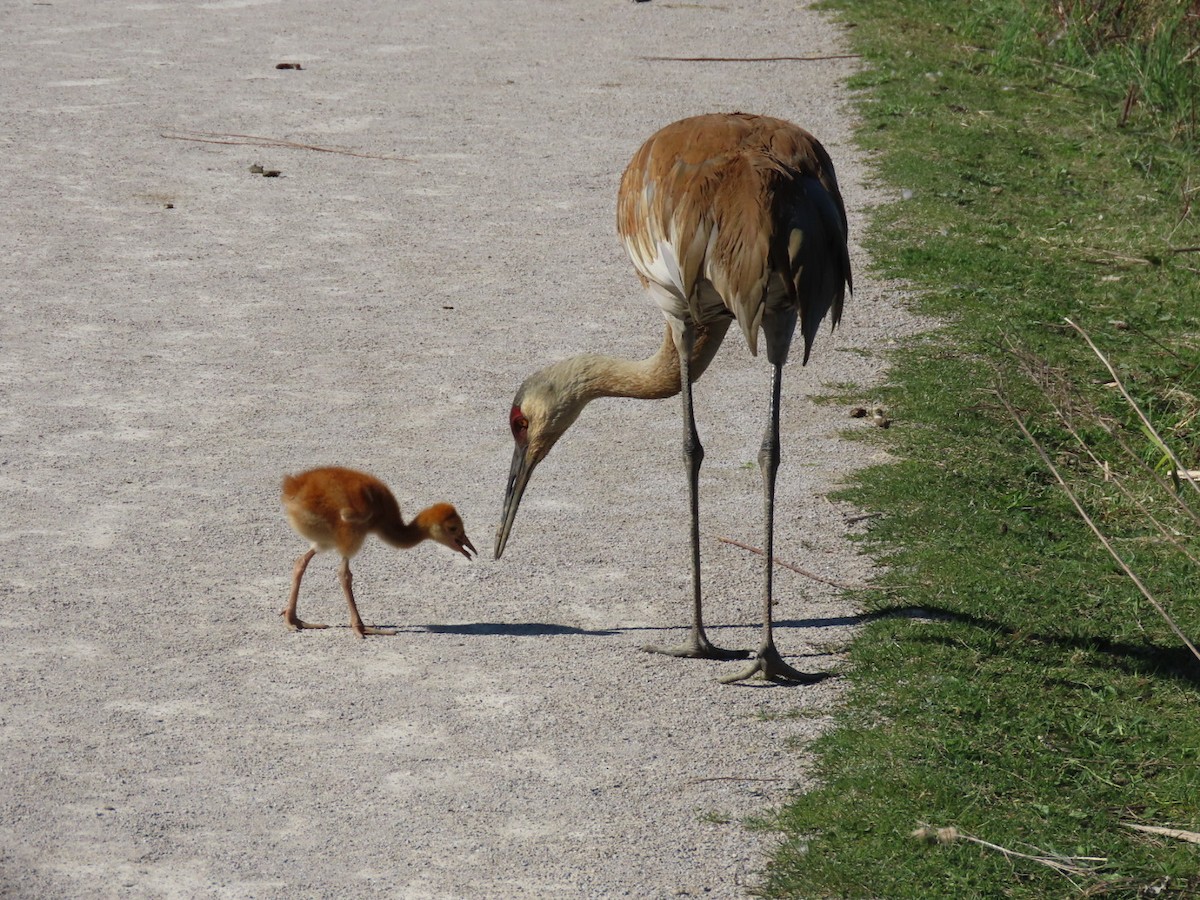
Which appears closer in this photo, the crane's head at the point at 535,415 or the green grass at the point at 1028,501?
the green grass at the point at 1028,501

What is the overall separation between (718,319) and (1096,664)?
1759 mm

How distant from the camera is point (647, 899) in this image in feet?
13.8

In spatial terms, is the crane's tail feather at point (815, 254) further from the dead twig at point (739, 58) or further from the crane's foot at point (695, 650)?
the dead twig at point (739, 58)

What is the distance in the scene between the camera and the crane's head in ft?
20.1

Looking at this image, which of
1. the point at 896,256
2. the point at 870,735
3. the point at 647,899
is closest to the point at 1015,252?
the point at 896,256

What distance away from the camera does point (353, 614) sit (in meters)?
5.56

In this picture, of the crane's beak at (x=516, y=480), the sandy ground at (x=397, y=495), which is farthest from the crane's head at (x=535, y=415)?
the sandy ground at (x=397, y=495)

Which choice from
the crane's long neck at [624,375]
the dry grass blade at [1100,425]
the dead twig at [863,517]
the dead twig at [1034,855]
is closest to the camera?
the dead twig at [1034,855]

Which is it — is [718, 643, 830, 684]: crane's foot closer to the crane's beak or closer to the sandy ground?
the sandy ground

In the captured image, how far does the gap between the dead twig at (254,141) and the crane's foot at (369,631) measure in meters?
6.04

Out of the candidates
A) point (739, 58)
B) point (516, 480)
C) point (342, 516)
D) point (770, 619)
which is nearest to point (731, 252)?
point (770, 619)

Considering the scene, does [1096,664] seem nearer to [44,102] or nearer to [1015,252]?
[1015,252]

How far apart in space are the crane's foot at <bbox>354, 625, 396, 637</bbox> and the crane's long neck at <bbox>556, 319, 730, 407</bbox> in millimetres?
1168

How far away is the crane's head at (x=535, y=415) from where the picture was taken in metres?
6.11
